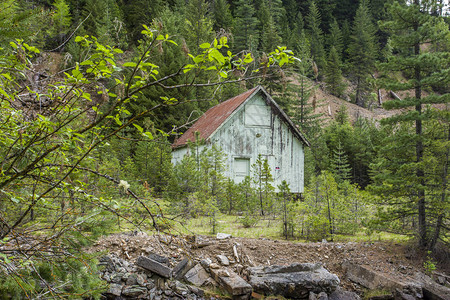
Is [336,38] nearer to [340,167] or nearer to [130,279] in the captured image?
[340,167]

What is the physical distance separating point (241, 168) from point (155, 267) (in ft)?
33.0

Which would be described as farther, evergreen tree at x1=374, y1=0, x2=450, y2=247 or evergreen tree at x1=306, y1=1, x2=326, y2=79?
evergreen tree at x1=306, y1=1, x2=326, y2=79

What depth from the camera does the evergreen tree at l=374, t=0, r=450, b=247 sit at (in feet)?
23.8

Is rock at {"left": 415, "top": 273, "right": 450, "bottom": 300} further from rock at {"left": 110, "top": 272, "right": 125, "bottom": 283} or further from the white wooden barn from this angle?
the white wooden barn

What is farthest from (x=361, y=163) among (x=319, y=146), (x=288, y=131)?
(x=288, y=131)

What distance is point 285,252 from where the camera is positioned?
7145 millimetres

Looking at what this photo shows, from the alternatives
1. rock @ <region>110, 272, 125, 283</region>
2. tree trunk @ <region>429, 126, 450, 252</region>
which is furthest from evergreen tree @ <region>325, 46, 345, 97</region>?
rock @ <region>110, 272, 125, 283</region>

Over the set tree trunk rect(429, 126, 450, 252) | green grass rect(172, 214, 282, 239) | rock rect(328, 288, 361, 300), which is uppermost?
tree trunk rect(429, 126, 450, 252)

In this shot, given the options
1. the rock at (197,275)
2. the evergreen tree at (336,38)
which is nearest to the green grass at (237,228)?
the rock at (197,275)

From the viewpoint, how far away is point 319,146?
89.0ft

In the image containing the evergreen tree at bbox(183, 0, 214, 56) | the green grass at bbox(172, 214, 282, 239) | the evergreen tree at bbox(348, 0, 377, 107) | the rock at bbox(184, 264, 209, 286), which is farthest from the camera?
the evergreen tree at bbox(348, 0, 377, 107)

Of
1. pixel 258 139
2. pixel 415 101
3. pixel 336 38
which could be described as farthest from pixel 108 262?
pixel 336 38

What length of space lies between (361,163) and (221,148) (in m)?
16.8

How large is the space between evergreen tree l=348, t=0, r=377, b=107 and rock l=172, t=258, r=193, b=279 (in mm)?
49597
